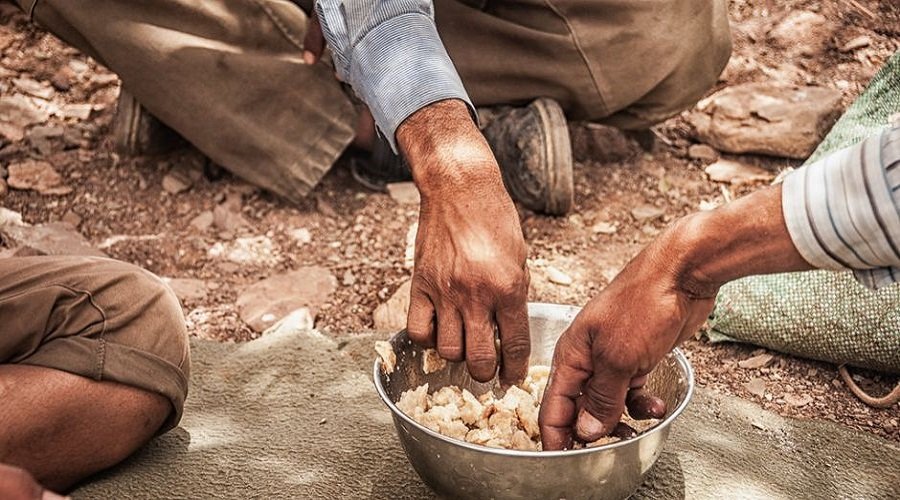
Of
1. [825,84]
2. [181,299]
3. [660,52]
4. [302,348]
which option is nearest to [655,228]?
[660,52]

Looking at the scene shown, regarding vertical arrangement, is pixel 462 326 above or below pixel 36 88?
above

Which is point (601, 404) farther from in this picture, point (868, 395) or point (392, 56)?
point (868, 395)

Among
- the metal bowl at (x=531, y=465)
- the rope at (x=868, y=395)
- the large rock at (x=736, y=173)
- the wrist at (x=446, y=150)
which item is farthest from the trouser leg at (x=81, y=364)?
the large rock at (x=736, y=173)

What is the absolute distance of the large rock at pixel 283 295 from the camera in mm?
2553

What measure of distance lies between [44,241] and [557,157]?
1518 millimetres

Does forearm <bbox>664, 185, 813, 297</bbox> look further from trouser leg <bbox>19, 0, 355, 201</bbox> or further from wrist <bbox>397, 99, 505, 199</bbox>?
trouser leg <bbox>19, 0, 355, 201</bbox>

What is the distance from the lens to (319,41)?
2646mm

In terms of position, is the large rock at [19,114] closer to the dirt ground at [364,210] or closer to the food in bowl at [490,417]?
the dirt ground at [364,210]

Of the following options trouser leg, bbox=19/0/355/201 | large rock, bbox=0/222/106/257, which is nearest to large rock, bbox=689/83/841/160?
trouser leg, bbox=19/0/355/201

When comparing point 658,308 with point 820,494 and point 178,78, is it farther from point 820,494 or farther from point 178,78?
point 178,78

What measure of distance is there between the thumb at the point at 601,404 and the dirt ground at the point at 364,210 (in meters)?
0.82

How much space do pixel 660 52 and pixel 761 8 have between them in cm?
124

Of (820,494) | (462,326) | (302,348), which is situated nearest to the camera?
(462,326)

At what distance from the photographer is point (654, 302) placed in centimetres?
139
